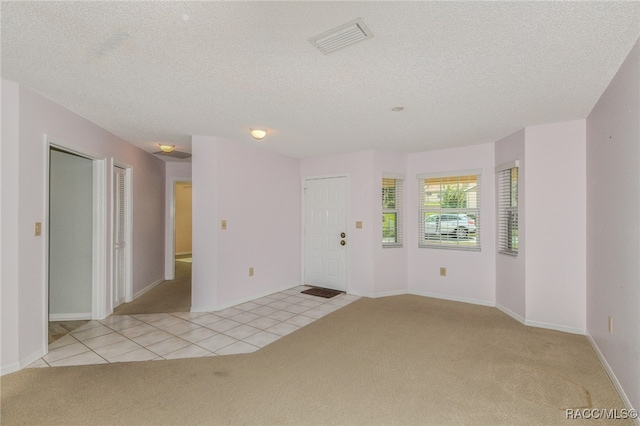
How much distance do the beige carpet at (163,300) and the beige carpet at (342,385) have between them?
1633mm

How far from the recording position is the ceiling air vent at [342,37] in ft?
5.59

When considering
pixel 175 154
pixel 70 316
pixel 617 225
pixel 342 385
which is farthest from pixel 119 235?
pixel 617 225

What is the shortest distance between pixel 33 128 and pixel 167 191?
3466 mm

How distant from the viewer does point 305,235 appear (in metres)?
5.66

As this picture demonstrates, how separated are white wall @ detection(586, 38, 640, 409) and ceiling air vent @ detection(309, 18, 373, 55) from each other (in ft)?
5.70

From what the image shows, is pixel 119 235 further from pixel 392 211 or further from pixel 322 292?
pixel 392 211

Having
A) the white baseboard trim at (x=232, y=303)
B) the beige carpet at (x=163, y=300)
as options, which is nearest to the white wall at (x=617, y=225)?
the white baseboard trim at (x=232, y=303)

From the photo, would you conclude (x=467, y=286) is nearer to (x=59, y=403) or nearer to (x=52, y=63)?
(x=59, y=403)

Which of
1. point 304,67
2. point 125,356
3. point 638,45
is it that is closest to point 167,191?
point 125,356

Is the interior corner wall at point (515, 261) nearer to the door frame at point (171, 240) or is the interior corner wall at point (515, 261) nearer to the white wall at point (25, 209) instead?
the white wall at point (25, 209)

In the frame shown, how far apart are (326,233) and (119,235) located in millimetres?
3216

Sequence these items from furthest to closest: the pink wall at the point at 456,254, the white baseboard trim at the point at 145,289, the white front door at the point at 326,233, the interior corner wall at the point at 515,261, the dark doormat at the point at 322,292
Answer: the white front door at the point at 326,233 < the dark doormat at the point at 322,292 < the white baseboard trim at the point at 145,289 < the pink wall at the point at 456,254 < the interior corner wall at the point at 515,261

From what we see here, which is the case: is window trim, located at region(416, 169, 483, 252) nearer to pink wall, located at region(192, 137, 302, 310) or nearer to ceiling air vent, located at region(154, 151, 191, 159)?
pink wall, located at region(192, 137, 302, 310)

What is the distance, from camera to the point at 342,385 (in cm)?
232
